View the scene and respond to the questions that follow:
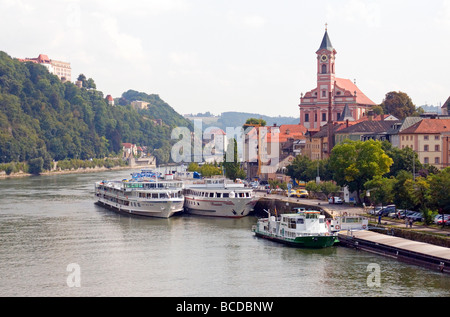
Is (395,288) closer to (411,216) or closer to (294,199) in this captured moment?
(411,216)

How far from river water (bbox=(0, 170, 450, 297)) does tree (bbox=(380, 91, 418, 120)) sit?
7332cm

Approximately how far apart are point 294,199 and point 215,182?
28.8 feet

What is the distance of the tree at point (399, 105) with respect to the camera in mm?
142875

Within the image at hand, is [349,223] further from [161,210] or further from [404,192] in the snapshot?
[161,210]

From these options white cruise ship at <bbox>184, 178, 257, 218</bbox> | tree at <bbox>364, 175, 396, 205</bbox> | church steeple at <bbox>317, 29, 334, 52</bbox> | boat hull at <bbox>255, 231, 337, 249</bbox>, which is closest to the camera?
boat hull at <bbox>255, 231, 337, 249</bbox>

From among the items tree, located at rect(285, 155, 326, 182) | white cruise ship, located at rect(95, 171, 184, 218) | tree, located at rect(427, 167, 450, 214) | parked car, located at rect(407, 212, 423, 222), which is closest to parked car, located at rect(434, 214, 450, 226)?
tree, located at rect(427, 167, 450, 214)

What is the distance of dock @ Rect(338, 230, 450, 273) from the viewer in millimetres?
50969

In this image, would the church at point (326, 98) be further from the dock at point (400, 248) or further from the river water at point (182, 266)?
the dock at point (400, 248)

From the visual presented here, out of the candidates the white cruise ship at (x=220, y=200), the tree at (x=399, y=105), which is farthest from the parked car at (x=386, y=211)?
the tree at (x=399, y=105)

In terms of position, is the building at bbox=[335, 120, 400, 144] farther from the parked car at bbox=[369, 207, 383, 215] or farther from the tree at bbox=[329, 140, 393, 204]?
the parked car at bbox=[369, 207, 383, 215]

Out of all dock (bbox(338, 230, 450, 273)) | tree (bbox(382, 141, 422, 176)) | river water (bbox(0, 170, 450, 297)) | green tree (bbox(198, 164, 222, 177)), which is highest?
tree (bbox(382, 141, 422, 176))
